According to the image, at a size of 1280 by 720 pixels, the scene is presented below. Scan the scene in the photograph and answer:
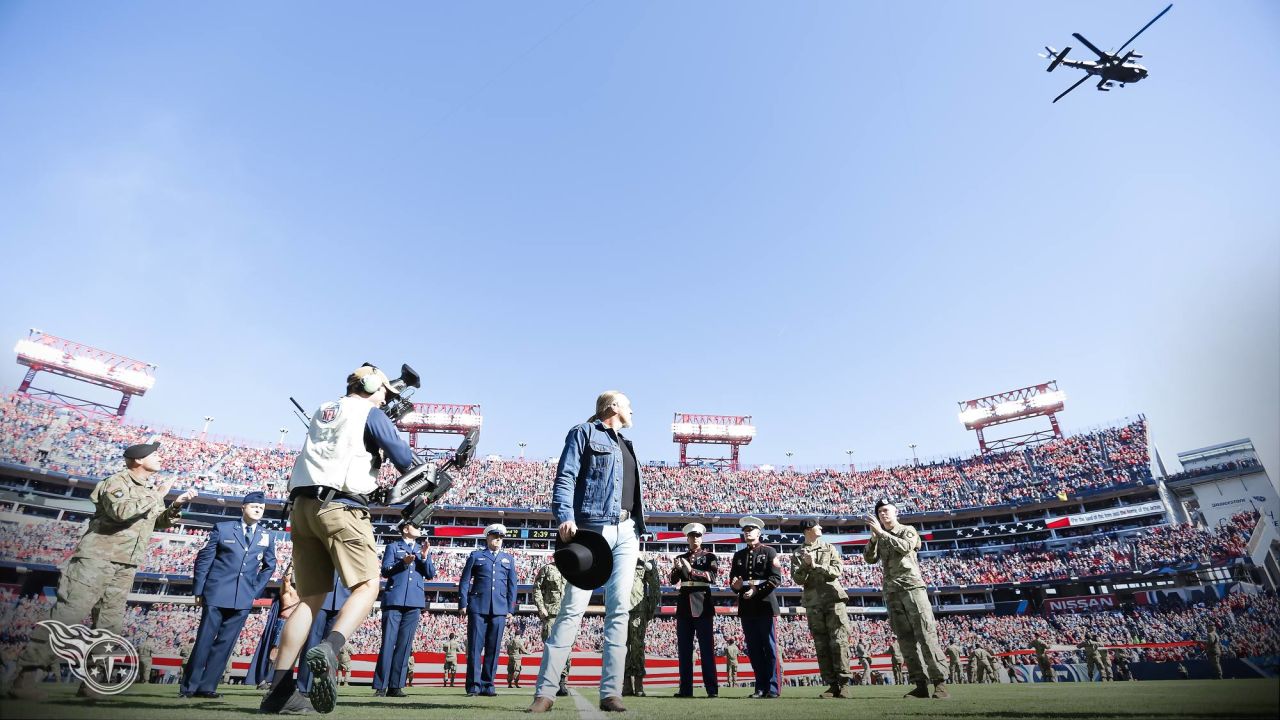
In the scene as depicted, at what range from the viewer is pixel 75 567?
5.16 m

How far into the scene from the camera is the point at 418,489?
15.2 ft

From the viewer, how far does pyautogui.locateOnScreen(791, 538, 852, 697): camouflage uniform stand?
7371 millimetres

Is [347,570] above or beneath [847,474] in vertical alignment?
beneath

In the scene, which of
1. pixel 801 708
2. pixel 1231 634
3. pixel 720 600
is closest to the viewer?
pixel 801 708

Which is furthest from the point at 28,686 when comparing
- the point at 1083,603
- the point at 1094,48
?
the point at 1083,603

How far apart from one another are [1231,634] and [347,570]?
4227 cm

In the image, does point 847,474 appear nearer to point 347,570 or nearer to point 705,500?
point 705,500

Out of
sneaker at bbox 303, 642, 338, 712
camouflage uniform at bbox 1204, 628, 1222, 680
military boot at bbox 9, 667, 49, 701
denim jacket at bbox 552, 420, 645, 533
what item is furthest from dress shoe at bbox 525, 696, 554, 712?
camouflage uniform at bbox 1204, 628, 1222, 680

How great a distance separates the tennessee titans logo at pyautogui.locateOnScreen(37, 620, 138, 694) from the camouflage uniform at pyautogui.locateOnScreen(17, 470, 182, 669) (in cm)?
47

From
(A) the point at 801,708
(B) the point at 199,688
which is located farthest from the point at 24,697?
(A) the point at 801,708

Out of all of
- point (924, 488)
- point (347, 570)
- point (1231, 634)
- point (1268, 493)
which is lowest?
point (1231, 634)

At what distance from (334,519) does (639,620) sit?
7357 mm

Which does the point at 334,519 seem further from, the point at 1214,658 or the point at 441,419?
the point at 441,419

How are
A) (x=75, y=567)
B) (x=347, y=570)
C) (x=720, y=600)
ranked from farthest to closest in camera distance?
(x=720, y=600), (x=75, y=567), (x=347, y=570)
